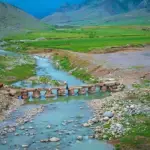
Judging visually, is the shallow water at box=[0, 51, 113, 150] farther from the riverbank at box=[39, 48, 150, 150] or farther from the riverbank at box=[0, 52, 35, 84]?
the riverbank at box=[0, 52, 35, 84]

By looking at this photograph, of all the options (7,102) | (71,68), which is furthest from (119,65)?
(7,102)

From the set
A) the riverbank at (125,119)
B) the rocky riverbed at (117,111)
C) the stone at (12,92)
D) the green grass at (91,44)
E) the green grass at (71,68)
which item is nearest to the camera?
the riverbank at (125,119)

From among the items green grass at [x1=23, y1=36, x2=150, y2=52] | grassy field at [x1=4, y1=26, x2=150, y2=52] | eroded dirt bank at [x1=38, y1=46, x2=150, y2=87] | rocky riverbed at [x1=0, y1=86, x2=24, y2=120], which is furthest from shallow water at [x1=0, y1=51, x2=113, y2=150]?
green grass at [x1=23, y1=36, x2=150, y2=52]

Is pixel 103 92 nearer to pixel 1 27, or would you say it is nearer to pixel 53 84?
pixel 53 84

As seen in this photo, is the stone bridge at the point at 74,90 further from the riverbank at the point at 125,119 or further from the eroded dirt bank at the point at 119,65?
the riverbank at the point at 125,119

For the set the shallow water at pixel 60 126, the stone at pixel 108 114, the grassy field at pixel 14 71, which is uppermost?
the grassy field at pixel 14 71

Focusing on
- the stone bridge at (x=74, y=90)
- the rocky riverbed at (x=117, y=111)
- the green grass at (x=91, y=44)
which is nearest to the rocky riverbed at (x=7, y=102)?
the stone bridge at (x=74, y=90)
